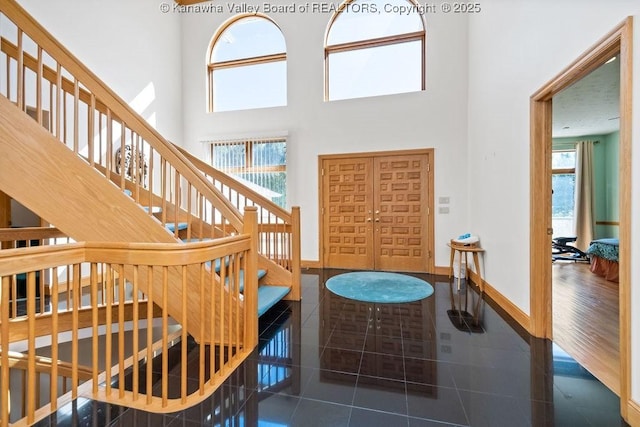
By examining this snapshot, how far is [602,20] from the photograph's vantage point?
68.7 inches

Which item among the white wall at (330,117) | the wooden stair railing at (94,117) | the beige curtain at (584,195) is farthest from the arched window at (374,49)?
the beige curtain at (584,195)

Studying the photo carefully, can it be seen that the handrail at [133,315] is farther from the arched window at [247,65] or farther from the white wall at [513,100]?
the arched window at [247,65]

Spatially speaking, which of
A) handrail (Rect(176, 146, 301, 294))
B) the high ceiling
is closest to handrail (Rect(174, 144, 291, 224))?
handrail (Rect(176, 146, 301, 294))

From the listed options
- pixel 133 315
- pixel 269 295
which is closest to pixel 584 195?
pixel 269 295

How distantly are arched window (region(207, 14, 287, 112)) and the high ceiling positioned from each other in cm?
447

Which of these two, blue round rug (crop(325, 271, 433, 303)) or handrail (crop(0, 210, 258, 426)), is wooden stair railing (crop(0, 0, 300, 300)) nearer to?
handrail (crop(0, 210, 258, 426))

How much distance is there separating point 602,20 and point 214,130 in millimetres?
5471

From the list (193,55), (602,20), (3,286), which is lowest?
(3,286)

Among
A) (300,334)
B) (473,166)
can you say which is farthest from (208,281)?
(473,166)

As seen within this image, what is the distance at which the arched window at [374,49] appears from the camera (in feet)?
16.1

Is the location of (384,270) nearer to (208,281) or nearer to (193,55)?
(208,281)

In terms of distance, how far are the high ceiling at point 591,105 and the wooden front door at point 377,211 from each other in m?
2.13

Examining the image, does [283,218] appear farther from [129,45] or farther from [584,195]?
[584,195]

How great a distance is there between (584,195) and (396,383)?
23.9 feet
